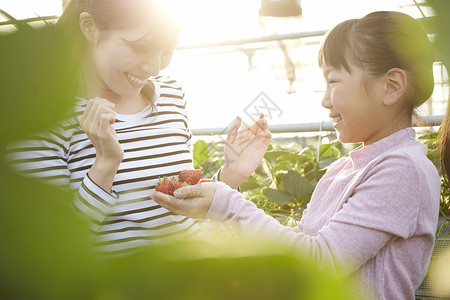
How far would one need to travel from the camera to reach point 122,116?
4.49 ft

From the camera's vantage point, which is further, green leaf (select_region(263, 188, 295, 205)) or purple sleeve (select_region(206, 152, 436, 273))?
green leaf (select_region(263, 188, 295, 205))

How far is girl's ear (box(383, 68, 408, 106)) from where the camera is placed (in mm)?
1217

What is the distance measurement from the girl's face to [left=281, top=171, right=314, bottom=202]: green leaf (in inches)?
33.2

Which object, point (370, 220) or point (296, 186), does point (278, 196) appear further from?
point (370, 220)

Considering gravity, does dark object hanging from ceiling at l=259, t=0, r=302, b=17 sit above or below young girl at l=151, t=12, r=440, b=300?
above

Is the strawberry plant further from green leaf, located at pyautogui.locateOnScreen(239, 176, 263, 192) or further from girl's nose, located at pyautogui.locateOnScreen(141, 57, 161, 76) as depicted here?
girl's nose, located at pyautogui.locateOnScreen(141, 57, 161, 76)

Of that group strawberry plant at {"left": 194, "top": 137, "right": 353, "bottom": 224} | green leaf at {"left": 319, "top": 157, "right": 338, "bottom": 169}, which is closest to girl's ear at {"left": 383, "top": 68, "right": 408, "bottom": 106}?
strawberry plant at {"left": 194, "top": 137, "right": 353, "bottom": 224}

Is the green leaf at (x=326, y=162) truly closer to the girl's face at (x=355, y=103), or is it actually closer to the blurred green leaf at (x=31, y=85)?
the girl's face at (x=355, y=103)

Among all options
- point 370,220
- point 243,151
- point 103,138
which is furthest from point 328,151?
point 103,138

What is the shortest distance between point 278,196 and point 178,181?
2.86 feet

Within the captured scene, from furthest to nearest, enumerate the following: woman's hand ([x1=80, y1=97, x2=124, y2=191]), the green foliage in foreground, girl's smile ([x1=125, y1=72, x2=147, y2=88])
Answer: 1. girl's smile ([x1=125, y1=72, x2=147, y2=88])
2. woman's hand ([x1=80, y1=97, x2=124, y2=191])
3. the green foliage in foreground

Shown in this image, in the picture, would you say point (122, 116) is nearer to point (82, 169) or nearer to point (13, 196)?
point (82, 169)

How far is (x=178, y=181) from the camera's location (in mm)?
1321

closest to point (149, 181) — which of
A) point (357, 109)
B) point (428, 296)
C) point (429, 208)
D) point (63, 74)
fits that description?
point (357, 109)
